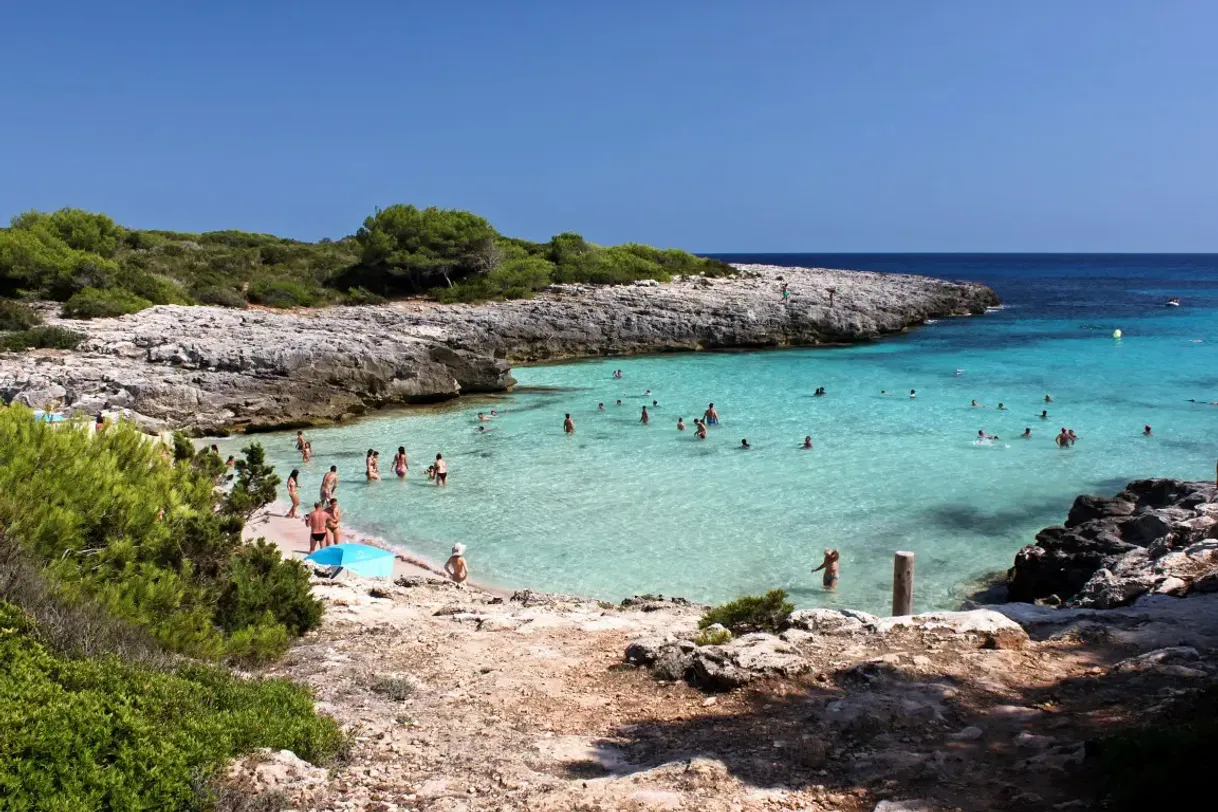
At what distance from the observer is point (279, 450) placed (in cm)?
2281

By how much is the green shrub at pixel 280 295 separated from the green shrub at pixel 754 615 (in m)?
36.4

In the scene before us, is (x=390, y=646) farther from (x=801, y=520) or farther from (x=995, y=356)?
(x=995, y=356)

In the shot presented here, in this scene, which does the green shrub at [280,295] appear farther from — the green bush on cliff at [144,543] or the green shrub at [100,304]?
Result: the green bush on cliff at [144,543]

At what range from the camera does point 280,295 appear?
4116cm

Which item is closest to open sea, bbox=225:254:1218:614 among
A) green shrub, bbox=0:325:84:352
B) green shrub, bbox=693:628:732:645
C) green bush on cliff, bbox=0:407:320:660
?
green shrub, bbox=693:628:732:645

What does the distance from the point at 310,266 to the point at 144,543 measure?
4684cm

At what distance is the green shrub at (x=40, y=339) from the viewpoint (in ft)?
83.3

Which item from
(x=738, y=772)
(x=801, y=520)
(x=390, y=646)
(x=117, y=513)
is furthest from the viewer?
(x=801, y=520)

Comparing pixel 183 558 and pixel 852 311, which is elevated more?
pixel 852 311

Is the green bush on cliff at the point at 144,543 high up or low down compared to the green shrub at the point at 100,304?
down

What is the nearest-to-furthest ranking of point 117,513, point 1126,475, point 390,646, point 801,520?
1. point 117,513
2. point 390,646
3. point 801,520
4. point 1126,475

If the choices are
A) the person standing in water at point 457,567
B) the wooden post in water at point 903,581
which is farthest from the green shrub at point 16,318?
the wooden post in water at point 903,581

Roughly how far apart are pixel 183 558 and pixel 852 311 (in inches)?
1861

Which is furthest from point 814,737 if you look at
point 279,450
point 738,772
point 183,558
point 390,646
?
Answer: point 279,450
